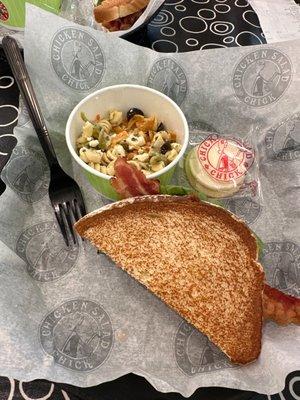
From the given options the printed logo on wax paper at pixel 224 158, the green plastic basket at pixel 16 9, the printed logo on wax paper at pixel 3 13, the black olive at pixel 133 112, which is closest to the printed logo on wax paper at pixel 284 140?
the printed logo on wax paper at pixel 224 158

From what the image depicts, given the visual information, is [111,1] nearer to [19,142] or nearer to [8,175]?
[19,142]

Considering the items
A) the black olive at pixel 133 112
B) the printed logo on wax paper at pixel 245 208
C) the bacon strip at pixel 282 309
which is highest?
the black olive at pixel 133 112

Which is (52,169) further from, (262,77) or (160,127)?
(262,77)

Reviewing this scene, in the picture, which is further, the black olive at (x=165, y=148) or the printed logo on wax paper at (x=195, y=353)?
the black olive at (x=165, y=148)

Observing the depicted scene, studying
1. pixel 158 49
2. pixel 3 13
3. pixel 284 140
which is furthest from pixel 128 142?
pixel 3 13

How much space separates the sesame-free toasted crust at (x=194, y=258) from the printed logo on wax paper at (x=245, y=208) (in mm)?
219

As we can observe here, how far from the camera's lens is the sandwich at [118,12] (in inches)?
60.3

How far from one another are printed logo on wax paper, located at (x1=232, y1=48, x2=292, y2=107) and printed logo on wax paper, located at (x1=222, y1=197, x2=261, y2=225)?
34cm

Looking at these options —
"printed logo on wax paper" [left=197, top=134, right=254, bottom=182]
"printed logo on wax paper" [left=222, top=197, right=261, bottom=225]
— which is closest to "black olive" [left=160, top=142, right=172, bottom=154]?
"printed logo on wax paper" [left=197, top=134, right=254, bottom=182]

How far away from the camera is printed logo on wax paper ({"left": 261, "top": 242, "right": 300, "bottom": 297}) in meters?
1.14

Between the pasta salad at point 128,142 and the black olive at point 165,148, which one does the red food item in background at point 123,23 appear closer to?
the pasta salad at point 128,142

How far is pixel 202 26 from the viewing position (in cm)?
178

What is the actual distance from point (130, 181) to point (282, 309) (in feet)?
1.66

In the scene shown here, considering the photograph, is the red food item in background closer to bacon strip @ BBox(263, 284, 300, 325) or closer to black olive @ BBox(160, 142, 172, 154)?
black olive @ BBox(160, 142, 172, 154)
